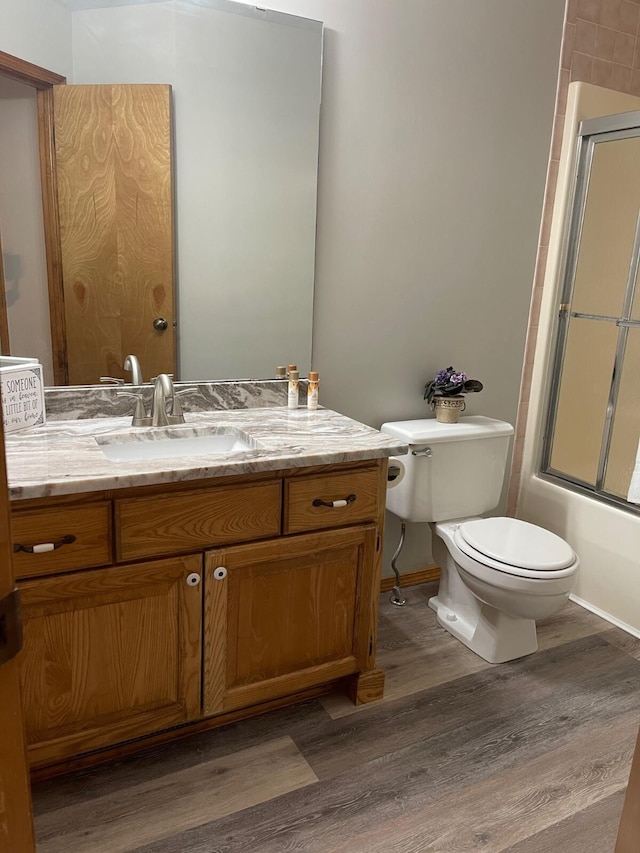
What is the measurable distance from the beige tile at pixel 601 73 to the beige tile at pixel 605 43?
0.02 metres

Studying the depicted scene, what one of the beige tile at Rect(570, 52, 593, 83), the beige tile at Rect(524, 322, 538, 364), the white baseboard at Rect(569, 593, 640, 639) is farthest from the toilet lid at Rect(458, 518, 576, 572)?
the beige tile at Rect(570, 52, 593, 83)

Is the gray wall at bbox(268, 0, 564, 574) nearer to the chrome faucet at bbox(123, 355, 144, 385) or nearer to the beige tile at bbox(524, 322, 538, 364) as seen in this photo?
the beige tile at bbox(524, 322, 538, 364)

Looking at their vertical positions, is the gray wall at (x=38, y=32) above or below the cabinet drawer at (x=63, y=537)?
above

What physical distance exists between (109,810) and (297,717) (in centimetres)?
58

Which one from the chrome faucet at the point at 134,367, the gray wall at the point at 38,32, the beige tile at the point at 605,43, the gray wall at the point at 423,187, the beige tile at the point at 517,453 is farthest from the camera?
the beige tile at the point at 517,453

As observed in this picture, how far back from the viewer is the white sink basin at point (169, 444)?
1.82 m

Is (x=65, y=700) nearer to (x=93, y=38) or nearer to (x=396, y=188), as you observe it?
(x=93, y=38)

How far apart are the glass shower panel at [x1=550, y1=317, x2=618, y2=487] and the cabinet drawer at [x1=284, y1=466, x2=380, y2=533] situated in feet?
4.37

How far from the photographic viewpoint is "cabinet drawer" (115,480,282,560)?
1.52 m

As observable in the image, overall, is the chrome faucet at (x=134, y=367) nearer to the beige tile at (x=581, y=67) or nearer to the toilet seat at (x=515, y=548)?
the toilet seat at (x=515, y=548)

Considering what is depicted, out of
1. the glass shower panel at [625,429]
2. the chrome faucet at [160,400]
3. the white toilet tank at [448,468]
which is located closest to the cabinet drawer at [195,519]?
the chrome faucet at [160,400]

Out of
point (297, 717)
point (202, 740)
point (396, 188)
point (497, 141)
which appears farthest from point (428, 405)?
point (202, 740)

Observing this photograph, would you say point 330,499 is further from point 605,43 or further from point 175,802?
point 605,43

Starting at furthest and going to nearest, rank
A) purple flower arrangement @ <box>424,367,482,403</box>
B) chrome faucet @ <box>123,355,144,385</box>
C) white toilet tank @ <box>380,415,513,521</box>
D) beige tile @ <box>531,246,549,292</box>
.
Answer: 1. beige tile @ <box>531,246,549,292</box>
2. purple flower arrangement @ <box>424,367,482,403</box>
3. white toilet tank @ <box>380,415,513,521</box>
4. chrome faucet @ <box>123,355,144,385</box>
